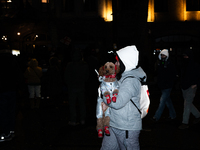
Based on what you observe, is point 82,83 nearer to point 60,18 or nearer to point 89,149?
point 89,149

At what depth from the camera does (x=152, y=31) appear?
25.2 meters

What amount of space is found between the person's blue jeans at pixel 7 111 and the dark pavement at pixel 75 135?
1.09 ft

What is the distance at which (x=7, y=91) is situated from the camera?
6805 mm

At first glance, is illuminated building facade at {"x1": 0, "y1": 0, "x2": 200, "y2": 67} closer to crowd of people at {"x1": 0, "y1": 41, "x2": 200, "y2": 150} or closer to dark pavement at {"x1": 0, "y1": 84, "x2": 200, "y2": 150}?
crowd of people at {"x1": 0, "y1": 41, "x2": 200, "y2": 150}

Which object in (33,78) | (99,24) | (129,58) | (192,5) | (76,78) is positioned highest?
(192,5)

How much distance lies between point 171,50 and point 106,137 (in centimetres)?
2248

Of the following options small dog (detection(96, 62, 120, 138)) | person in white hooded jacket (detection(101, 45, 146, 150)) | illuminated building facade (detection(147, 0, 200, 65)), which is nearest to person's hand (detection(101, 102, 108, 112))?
small dog (detection(96, 62, 120, 138))

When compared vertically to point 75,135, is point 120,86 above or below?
above

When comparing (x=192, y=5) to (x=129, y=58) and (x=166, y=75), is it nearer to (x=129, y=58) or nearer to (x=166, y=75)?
(x=166, y=75)

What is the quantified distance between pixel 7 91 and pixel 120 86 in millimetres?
3844

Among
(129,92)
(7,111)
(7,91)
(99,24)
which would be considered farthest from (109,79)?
(99,24)

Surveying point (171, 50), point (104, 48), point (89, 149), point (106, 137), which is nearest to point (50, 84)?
point (89, 149)

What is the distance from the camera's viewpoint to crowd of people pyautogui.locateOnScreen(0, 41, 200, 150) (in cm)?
374

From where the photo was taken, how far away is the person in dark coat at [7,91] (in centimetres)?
676
